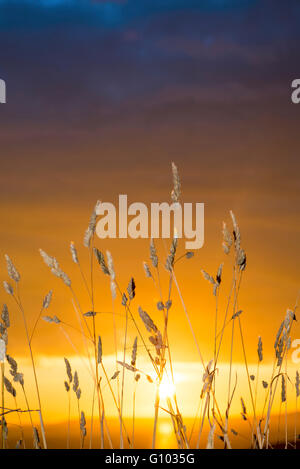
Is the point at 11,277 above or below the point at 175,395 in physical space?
above

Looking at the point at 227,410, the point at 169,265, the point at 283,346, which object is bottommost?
the point at 227,410

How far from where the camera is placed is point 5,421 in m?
2.71

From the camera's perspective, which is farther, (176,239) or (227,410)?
(227,410)

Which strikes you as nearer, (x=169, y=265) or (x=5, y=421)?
(x=169, y=265)
